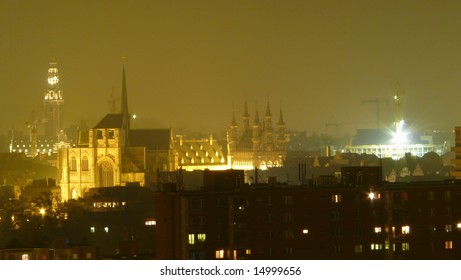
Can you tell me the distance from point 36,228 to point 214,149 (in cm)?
1866

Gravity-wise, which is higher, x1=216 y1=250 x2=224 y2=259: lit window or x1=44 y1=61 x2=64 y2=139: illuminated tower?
x1=44 y1=61 x2=64 y2=139: illuminated tower

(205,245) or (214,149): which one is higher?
(214,149)

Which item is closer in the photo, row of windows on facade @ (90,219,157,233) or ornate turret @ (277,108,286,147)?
row of windows on facade @ (90,219,157,233)

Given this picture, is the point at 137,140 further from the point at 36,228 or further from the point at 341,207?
A: the point at 341,207

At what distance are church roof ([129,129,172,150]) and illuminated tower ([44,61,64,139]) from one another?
6.37ft

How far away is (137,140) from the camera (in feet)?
110

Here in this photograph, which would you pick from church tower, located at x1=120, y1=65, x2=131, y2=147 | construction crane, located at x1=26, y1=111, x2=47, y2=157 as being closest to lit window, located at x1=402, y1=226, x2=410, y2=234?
church tower, located at x1=120, y1=65, x2=131, y2=147

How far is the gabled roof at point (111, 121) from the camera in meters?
33.1

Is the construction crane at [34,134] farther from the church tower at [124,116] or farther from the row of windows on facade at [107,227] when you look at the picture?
the row of windows on facade at [107,227]

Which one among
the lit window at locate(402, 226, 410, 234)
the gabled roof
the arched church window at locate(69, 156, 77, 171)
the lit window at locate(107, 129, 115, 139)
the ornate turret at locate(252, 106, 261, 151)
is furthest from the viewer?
the ornate turret at locate(252, 106, 261, 151)

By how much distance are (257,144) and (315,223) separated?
2957cm

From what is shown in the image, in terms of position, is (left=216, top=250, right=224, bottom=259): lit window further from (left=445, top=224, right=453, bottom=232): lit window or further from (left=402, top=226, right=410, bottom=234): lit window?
(left=445, top=224, right=453, bottom=232): lit window

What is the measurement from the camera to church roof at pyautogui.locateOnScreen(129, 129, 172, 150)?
33156 millimetres
